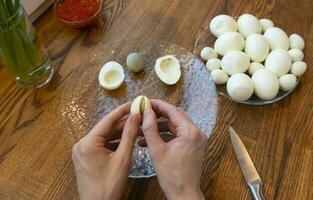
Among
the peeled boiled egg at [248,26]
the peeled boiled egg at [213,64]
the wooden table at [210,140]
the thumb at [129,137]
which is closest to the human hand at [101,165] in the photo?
the thumb at [129,137]

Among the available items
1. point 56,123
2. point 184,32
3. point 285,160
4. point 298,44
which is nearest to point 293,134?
point 285,160

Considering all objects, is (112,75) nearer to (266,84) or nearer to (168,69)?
(168,69)

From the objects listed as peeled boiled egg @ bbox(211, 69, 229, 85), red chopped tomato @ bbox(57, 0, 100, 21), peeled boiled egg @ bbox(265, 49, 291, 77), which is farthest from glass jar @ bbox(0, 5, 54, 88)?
peeled boiled egg @ bbox(265, 49, 291, 77)

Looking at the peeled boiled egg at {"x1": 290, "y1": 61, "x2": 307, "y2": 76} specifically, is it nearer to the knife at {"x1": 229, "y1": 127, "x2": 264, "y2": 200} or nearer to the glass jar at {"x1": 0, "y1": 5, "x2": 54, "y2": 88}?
the knife at {"x1": 229, "y1": 127, "x2": 264, "y2": 200}

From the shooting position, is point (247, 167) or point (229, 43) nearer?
point (247, 167)

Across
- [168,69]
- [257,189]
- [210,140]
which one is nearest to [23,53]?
[168,69]

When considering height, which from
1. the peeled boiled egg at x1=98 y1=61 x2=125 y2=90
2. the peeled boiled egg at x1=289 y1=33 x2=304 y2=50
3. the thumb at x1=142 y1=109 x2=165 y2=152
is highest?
the thumb at x1=142 y1=109 x2=165 y2=152
